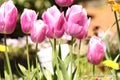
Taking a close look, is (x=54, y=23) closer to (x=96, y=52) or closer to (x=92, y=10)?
(x=96, y=52)

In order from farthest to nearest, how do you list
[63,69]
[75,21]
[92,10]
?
[92,10], [63,69], [75,21]

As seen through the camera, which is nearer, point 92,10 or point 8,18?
point 8,18

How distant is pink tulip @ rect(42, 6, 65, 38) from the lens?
2633mm

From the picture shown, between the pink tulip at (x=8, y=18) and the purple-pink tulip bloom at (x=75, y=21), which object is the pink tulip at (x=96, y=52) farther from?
the pink tulip at (x=8, y=18)

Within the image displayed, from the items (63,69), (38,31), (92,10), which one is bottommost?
(92,10)

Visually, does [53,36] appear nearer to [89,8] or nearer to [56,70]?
[56,70]

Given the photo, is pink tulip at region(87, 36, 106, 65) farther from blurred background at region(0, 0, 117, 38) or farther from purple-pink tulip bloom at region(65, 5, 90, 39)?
blurred background at region(0, 0, 117, 38)

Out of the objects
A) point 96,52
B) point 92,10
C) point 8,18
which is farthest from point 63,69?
point 92,10

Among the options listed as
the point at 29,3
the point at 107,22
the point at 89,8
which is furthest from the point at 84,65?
the point at 89,8

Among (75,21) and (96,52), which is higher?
(75,21)

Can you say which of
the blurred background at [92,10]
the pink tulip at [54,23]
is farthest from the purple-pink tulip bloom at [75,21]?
the blurred background at [92,10]

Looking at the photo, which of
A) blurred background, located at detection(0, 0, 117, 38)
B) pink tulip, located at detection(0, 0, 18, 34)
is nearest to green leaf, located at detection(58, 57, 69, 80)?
pink tulip, located at detection(0, 0, 18, 34)

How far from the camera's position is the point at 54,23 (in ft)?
8.68

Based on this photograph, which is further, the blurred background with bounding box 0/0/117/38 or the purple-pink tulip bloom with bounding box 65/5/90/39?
the blurred background with bounding box 0/0/117/38
